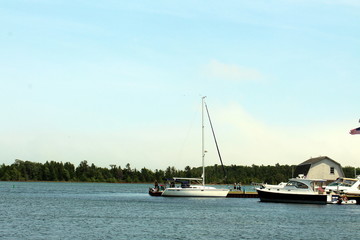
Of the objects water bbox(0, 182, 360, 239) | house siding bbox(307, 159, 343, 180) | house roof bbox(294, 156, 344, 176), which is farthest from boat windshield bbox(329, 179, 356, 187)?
house roof bbox(294, 156, 344, 176)

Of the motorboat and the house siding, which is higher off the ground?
the house siding

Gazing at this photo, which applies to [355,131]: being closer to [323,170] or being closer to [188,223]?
[323,170]

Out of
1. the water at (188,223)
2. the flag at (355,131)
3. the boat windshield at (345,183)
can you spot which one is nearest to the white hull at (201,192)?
the water at (188,223)

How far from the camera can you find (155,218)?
66312 millimetres

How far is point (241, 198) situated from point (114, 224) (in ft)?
186

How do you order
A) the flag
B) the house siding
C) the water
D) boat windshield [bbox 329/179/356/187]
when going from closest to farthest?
the water < the flag < boat windshield [bbox 329/179/356/187] < the house siding

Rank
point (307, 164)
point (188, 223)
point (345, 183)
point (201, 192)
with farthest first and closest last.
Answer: point (307, 164)
point (201, 192)
point (345, 183)
point (188, 223)

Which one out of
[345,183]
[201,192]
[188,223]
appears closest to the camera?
[188,223]

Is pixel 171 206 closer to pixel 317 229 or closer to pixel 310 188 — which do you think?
pixel 310 188

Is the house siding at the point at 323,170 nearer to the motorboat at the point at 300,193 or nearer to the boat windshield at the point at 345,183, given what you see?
the boat windshield at the point at 345,183

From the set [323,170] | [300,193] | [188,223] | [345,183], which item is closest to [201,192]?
[300,193]

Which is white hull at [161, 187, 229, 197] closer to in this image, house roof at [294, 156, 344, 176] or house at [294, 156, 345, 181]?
house at [294, 156, 345, 181]

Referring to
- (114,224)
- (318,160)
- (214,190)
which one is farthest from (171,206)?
(318,160)

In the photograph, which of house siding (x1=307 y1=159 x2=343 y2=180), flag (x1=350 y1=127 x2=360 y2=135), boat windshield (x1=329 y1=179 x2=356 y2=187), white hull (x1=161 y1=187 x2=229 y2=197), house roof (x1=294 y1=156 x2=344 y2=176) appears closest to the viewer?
flag (x1=350 y1=127 x2=360 y2=135)
